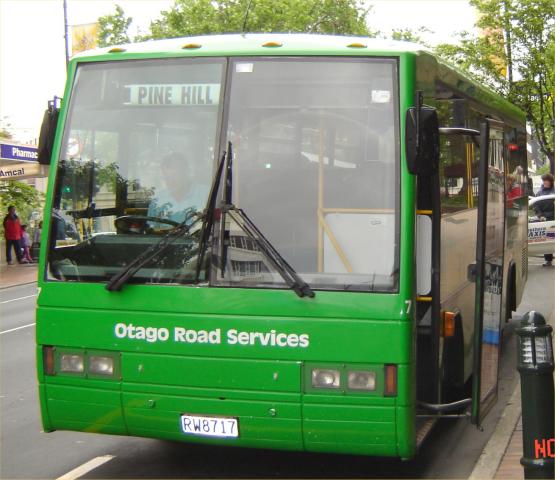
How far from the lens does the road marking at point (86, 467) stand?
638 centimetres

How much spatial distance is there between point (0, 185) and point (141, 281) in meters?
27.0

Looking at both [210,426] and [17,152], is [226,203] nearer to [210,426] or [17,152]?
[210,426]

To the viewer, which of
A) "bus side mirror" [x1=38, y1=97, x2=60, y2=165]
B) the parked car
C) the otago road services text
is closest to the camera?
the otago road services text

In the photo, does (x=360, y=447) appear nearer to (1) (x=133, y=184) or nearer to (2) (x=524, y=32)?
(1) (x=133, y=184)

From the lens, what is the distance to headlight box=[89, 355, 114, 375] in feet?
19.2

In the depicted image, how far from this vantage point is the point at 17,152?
3020 centimetres

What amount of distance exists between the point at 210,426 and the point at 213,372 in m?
0.35

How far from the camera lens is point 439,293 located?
586cm

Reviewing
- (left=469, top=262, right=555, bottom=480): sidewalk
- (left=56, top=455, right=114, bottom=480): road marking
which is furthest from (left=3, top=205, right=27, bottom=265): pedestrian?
(left=469, top=262, right=555, bottom=480): sidewalk

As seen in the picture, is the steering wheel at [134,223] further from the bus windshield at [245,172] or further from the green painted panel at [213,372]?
the green painted panel at [213,372]

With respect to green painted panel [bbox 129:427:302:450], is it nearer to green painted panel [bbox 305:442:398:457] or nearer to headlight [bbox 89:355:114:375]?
green painted panel [bbox 305:442:398:457]

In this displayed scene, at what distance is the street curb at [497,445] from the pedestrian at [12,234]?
24.8 metres

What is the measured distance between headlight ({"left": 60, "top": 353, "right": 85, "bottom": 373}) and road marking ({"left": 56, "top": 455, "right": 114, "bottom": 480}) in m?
0.90

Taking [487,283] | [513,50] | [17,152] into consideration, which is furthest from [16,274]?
[487,283]
